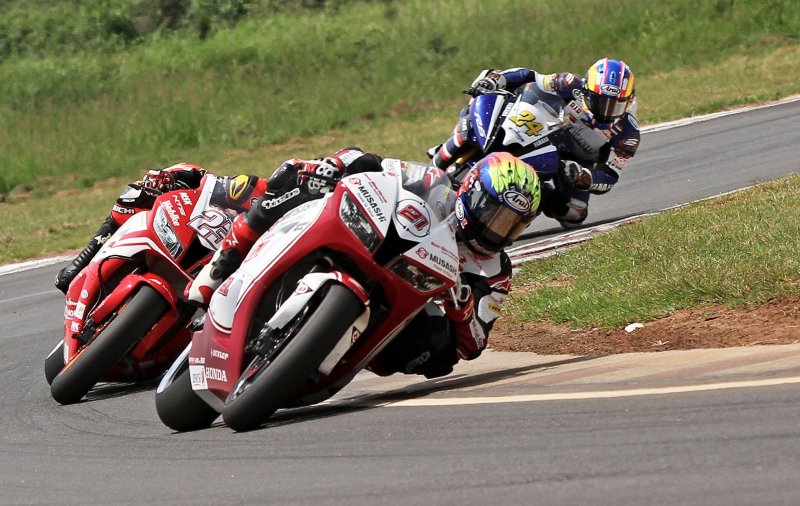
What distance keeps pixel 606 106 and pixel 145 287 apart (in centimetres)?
559

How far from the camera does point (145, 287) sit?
7527mm

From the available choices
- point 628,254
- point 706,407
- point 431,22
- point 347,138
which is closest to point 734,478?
point 706,407

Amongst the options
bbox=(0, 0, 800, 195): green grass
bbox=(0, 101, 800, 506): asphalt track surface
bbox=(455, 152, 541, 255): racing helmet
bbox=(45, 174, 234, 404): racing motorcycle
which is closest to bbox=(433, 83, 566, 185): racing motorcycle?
bbox=(0, 101, 800, 506): asphalt track surface

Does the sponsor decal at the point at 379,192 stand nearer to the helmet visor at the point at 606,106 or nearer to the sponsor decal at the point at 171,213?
the sponsor decal at the point at 171,213

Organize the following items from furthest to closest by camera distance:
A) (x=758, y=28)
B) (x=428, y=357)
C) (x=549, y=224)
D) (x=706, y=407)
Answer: (x=758, y=28) < (x=549, y=224) < (x=428, y=357) < (x=706, y=407)

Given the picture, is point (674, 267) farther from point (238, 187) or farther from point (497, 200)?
point (238, 187)

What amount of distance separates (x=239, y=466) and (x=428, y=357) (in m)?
1.74

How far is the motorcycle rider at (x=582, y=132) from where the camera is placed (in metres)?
11.6

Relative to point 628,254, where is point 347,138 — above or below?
below

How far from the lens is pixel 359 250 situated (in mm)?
5770

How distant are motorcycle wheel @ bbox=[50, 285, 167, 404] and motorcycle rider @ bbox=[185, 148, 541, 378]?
30.5 inches

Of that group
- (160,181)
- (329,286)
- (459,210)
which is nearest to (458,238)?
(459,210)

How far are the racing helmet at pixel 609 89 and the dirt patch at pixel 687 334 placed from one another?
3.74 metres

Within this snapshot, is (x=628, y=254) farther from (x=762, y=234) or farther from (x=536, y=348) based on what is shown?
(x=536, y=348)
